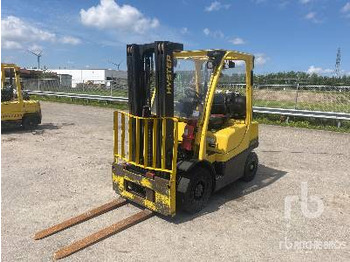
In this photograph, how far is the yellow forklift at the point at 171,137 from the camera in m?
4.80

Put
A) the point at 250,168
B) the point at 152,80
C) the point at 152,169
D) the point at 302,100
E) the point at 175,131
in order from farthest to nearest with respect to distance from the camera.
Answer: the point at 302,100, the point at 250,168, the point at 152,80, the point at 152,169, the point at 175,131

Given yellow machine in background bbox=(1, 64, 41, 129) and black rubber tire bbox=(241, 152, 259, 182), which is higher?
yellow machine in background bbox=(1, 64, 41, 129)

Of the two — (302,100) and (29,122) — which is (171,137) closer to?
(29,122)

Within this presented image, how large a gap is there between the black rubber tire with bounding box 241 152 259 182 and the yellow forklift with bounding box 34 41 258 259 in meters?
0.55

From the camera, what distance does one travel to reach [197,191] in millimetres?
5250

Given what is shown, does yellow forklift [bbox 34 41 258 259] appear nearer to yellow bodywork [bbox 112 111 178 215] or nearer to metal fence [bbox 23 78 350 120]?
yellow bodywork [bbox 112 111 178 215]

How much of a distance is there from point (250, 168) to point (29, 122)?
8.66 m

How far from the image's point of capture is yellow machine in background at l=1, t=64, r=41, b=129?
11492 mm

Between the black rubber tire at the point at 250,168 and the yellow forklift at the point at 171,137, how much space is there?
1.81 ft

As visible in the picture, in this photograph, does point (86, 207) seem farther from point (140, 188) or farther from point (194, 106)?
point (194, 106)

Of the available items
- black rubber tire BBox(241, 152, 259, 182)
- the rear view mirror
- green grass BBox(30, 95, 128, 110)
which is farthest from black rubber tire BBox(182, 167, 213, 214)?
green grass BBox(30, 95, 128, 110)

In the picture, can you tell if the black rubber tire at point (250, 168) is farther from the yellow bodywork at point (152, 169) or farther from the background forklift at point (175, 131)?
the yellow bodywork at point (152, 169)

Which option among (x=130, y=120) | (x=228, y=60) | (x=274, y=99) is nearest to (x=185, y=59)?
(x=228, y=60)

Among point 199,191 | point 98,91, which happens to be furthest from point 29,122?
point 98,91
